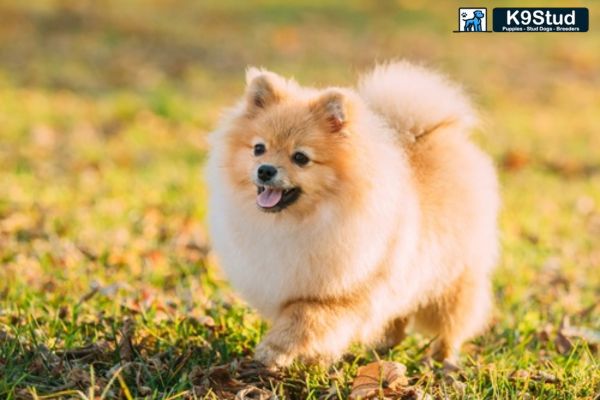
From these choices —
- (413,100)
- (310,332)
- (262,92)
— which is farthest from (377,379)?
(413,100)

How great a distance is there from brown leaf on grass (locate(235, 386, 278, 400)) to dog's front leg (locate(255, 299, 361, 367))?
22 cm

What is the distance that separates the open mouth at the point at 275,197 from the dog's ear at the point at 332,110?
34cm

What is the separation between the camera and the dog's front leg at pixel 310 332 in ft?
11.9

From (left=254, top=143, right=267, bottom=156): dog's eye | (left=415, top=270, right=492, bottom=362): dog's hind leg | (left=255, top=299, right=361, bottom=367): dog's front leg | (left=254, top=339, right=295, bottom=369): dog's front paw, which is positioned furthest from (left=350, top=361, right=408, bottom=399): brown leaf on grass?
(left=254, top=143, right=267, bottom=156): dog's eye

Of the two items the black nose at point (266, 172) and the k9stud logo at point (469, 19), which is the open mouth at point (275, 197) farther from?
the k9stud logo at point (469, 19)

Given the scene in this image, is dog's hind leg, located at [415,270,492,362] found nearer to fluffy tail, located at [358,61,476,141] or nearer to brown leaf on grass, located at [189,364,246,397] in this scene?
fluffy tail, located at [358,61,476,141]

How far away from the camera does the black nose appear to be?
3.61 metres

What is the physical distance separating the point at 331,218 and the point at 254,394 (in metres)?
0.82

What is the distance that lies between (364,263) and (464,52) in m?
13.1

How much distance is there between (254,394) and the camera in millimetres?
3393

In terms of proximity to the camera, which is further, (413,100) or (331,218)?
(413,100)

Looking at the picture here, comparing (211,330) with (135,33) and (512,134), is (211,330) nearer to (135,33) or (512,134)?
(512,134)

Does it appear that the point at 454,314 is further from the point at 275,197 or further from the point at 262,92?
the point at 262,92

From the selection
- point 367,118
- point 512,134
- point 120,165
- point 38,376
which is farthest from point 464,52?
point 38,376
